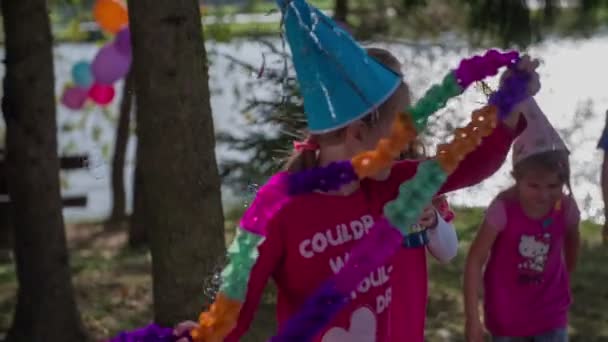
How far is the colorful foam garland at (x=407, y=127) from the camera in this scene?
2.05 meters

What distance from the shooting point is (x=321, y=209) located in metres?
2.23

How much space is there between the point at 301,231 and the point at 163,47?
4.11 ft

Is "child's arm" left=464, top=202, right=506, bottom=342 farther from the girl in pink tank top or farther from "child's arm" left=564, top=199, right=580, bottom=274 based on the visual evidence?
"child's arm" left=564, top=199, right=580, bottom=274

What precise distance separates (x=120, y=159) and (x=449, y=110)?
5447 millimetres

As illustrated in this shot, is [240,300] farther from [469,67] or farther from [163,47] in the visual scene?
[163,47]

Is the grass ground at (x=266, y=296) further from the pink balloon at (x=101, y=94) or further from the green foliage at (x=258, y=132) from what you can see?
the pink balloon at (x=101, y=94)

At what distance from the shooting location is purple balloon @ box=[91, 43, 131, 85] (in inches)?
316

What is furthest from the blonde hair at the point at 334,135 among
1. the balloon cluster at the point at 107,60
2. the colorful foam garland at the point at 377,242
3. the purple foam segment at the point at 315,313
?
the balloon cluster at the point at 107,60

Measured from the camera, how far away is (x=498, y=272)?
360 centimetres

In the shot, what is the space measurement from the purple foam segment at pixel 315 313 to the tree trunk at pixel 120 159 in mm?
7690

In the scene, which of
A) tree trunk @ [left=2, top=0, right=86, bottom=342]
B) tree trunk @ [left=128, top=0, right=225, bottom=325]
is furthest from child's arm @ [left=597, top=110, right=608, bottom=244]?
tree trunk @ [left=2, top=0, right=86, bottom=342]

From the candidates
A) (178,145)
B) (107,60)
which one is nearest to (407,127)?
(178,145)

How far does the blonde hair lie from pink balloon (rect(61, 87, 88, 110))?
779 centimetres

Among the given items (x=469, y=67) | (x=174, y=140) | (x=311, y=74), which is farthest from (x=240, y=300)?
(x=174, y=140)
